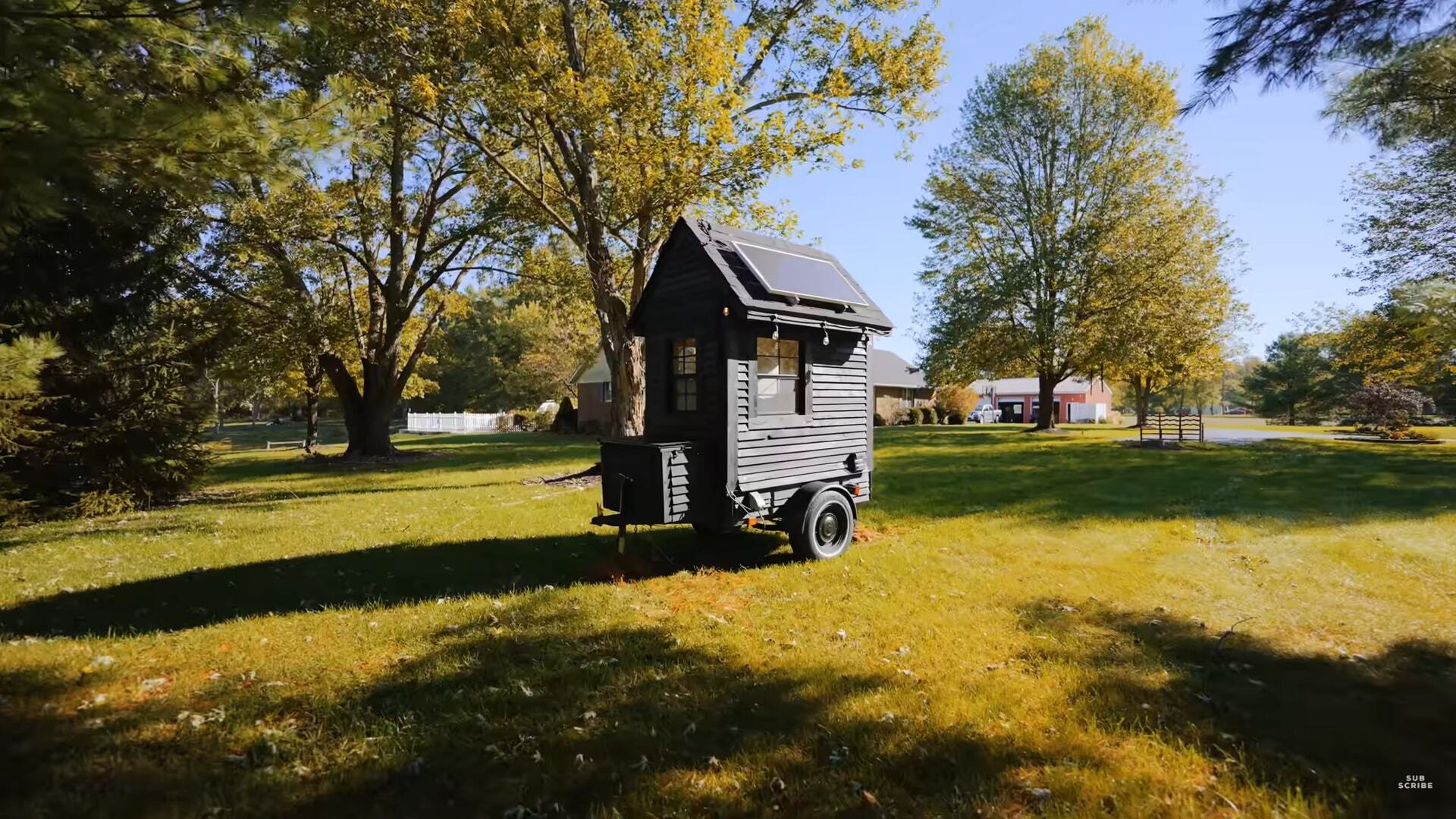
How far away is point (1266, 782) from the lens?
349 cm

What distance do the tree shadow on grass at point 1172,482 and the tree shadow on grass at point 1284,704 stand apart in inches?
229

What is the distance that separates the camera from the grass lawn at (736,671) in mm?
3473

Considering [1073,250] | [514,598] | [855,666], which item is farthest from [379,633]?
[1073,250]

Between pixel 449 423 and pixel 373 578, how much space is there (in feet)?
161

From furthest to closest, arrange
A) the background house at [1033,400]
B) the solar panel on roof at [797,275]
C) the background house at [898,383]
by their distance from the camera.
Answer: the background house at [1033,400]
the background house at [898,383]
the solar panel on roof at [797,275]

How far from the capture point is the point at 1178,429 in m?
25.0

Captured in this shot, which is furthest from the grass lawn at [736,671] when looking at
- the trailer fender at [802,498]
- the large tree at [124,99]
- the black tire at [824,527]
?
the large tree at [124,99]

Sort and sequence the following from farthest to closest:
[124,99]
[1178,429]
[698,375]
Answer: [1178,429], [698,375], [124,99]

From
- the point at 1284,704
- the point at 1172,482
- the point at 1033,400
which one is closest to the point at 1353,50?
the point at 1284,704

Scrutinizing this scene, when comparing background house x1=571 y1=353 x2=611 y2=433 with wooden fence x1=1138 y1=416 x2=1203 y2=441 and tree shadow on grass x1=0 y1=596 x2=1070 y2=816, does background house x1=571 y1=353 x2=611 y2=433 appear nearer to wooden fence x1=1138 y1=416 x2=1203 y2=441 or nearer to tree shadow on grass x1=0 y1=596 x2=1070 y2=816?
wooden fence x1=1138 y1=416 x2=1203 y2=441

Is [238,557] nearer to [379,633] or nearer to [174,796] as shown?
[379,633]

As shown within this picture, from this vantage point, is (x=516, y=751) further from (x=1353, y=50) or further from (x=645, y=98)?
(x=645, y=98)

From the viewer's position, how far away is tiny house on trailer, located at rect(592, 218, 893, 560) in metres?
8.03

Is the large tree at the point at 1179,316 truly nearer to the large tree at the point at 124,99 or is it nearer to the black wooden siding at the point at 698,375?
the black wooden siding at the point at 698,375
